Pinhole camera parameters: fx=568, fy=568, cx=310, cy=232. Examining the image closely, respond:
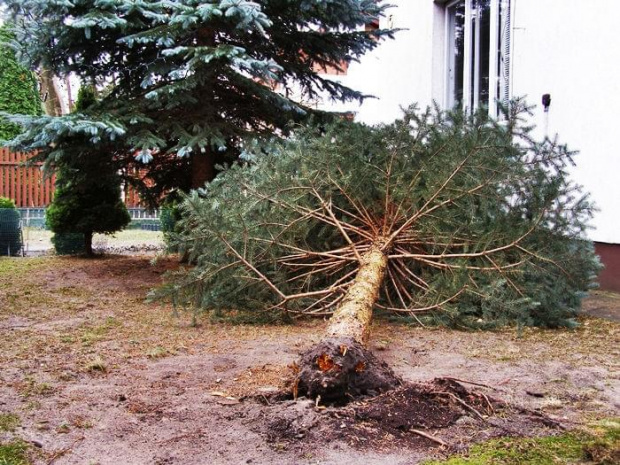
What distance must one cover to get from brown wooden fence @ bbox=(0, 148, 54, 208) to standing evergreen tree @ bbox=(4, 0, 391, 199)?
9.37 m

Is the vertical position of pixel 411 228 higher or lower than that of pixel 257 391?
higher

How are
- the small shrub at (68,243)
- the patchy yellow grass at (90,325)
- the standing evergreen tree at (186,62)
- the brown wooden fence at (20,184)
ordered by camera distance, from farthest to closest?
the brown wooden fence at (20,184), the small shrub at (68,243), the standing evergreen tree at (186,62), the patchy yellow grass at (90,325)

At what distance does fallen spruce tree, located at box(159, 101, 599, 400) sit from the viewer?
16.4ft

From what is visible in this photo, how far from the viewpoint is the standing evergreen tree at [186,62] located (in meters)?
6.70

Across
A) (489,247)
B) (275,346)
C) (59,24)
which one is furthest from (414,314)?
(59,24)

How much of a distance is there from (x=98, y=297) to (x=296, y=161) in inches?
119

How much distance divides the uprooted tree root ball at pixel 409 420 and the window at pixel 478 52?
17.2ft

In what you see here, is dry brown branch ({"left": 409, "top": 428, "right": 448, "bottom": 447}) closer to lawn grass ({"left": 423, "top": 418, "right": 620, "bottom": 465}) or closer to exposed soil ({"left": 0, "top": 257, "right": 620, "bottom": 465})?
exposed soil ({"left": 0, "top": 257, "right": 620, "bottom": 465})

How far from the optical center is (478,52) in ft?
29.6

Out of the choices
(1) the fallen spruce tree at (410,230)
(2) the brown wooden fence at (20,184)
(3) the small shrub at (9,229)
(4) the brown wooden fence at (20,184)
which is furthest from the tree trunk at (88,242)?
(2) the brown wooden fence at (20,184)

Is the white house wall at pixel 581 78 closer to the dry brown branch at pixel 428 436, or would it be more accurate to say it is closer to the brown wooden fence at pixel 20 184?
the dry brown branch at pixel 428 436

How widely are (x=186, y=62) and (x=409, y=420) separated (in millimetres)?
6183

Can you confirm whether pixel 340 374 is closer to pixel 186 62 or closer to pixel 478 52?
pixel 186 62

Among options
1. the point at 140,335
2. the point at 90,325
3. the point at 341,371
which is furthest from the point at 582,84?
the point at 90,325
